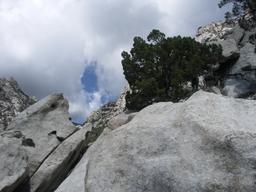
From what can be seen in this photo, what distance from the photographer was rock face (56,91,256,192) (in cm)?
1341

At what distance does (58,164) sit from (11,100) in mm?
20405

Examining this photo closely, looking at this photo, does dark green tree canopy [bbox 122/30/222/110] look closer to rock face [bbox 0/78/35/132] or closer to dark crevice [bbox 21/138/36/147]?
Answer: rock face [bbox 0/78/35/132]

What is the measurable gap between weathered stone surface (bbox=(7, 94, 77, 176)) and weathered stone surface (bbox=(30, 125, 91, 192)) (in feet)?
2.03

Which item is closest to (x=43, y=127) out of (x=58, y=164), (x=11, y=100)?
(x=58, y=164)

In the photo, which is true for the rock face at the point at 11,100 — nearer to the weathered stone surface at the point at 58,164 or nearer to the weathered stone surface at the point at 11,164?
the weathered stone surface at the point at 58,164

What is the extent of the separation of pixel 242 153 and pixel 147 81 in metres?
32.0

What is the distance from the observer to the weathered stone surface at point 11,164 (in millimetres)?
20734

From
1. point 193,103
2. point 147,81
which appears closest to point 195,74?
point 147,81

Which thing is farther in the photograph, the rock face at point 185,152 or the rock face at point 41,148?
the rock face at point 41,148

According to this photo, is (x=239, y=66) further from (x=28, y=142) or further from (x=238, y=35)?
(x=28, y=142)

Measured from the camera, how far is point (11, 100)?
42812 millimetres

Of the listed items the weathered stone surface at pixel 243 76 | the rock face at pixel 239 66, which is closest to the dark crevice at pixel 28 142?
the weathered stone surface at pixel 243 76

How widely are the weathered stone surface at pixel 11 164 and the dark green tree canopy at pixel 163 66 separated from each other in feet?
76.9

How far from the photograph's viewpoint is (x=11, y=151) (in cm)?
2230
